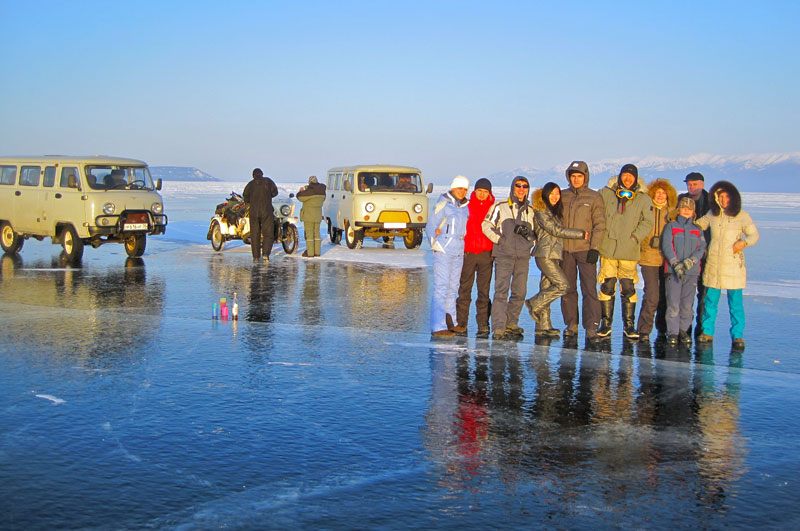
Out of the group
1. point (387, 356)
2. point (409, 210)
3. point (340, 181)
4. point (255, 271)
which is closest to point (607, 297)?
point (387, 356)

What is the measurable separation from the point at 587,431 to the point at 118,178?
14532 mm

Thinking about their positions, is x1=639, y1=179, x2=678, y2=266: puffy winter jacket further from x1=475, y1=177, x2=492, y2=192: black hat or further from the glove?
x1=475, y1=177, x2=492, y2=192: black hat

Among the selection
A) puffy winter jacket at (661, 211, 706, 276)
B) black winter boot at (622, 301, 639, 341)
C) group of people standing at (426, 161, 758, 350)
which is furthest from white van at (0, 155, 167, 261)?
puffy winter jacket at (661, 211, 706, 276)

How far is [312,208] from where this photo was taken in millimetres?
19672

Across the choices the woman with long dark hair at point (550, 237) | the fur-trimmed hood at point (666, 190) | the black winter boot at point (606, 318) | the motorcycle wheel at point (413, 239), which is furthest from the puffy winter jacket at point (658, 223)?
the motorcycle wheel at point (413, 239)

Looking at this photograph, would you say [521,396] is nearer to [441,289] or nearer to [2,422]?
[441,289]

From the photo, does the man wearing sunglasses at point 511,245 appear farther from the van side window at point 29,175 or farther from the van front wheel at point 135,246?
the van side window at point 29,175

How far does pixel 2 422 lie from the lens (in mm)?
6191

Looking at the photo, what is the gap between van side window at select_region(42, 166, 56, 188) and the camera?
18.2m

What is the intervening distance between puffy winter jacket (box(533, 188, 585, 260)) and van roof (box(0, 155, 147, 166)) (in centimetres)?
1152

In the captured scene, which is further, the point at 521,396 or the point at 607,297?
the point at 607,297

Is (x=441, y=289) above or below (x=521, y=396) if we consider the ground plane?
above

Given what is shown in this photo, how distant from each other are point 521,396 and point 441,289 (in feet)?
9.17

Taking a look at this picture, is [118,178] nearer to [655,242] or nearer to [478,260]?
[478,260]
